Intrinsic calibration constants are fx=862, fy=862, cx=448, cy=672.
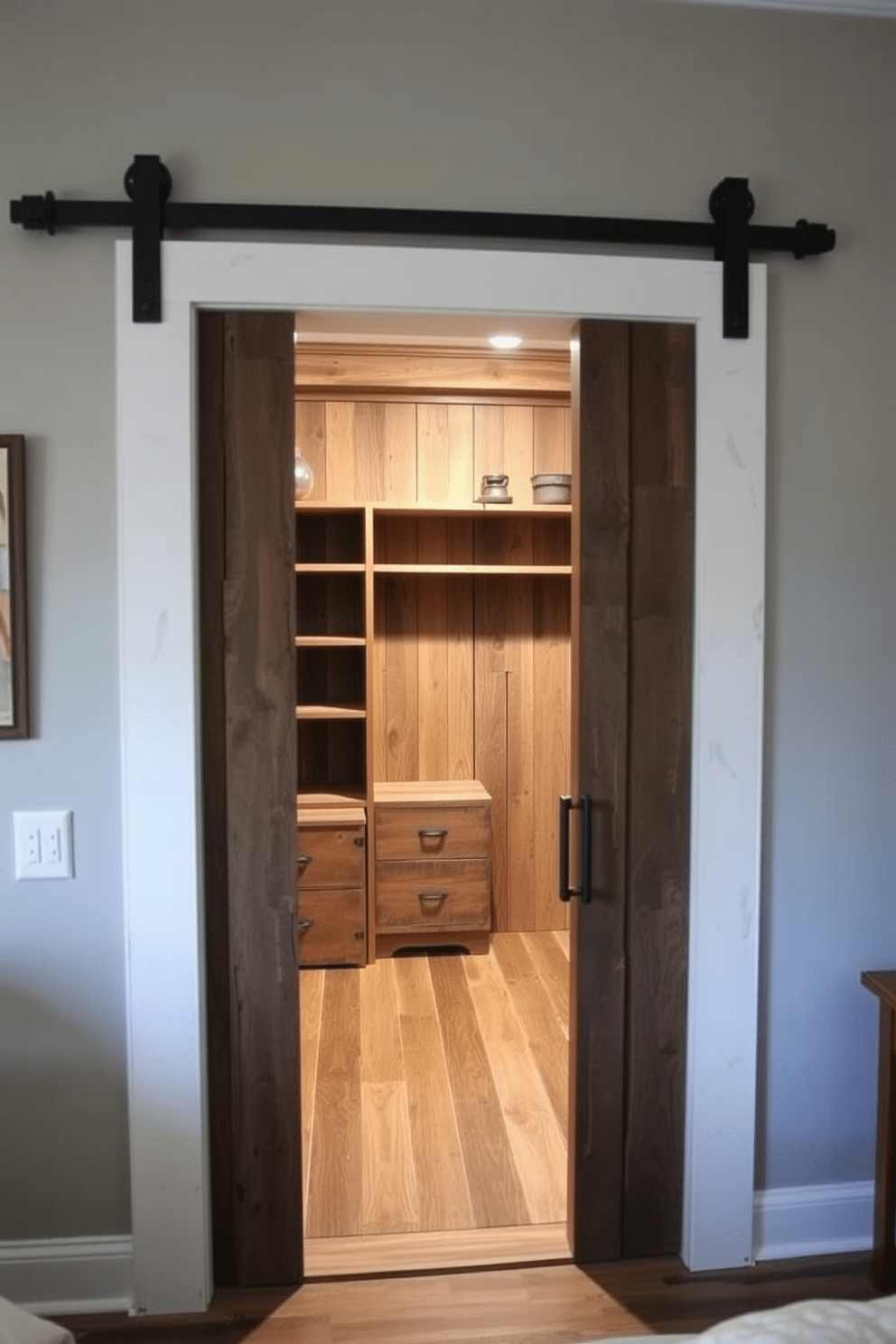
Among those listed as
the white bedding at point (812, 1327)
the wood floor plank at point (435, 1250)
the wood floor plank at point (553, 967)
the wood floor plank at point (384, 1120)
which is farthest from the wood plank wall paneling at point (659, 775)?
the wood floor plank at point (553, 967)

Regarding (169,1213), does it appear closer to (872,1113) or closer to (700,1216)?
(700,1216)

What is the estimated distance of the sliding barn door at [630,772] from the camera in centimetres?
188

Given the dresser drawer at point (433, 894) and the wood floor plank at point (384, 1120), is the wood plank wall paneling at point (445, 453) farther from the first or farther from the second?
the wood floor plank at point (384, 1120)

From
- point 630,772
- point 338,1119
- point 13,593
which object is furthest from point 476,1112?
point 13,593

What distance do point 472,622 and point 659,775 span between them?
218 cm

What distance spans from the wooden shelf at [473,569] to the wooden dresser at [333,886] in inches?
41.2

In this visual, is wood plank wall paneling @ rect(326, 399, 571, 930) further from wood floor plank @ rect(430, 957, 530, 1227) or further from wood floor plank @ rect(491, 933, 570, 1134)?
wood floor plank @ rect(430, 957, 530, 1227)

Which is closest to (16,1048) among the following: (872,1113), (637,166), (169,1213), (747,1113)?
(169,1213)

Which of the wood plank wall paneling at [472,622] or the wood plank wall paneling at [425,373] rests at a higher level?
the wood plank wall paneling at [425,373]

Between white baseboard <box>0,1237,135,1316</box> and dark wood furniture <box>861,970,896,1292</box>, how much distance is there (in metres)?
1.63

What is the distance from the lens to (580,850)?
1915mm

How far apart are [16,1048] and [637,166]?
2.31 meters

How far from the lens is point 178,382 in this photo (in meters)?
1.74

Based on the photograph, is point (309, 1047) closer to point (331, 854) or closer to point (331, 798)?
point (331, 854)
